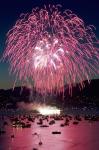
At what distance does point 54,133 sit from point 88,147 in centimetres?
2982

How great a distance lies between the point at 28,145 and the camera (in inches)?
3391

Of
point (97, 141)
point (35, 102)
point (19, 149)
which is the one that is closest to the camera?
point (19, 149)

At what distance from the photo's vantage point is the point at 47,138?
98.3m

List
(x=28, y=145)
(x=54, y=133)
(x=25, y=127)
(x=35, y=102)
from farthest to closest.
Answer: (x=35, y=102), (x=25, y=127), (x=54, y=133), (x=28, y=145)

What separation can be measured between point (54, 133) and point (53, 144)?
25.0 metres

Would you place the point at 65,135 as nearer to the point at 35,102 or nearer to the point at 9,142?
the point at 9,142

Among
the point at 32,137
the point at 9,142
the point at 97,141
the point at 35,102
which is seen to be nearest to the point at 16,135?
the point at 32,137

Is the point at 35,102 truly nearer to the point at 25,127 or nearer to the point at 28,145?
the point at 25,127

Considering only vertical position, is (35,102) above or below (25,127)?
above

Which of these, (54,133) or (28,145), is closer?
(28,145)

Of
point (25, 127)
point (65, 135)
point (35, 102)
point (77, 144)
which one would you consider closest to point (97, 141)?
point (77, 144)

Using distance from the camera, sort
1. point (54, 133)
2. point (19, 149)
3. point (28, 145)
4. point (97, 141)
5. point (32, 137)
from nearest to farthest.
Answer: point (19, 149) < point (28, 145) < point (97, 141) < point (32, 137) < point (54, 133)

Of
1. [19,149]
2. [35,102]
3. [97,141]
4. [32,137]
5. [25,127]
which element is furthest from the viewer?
[35,102]

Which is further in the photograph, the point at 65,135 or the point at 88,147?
the point at 65,135
